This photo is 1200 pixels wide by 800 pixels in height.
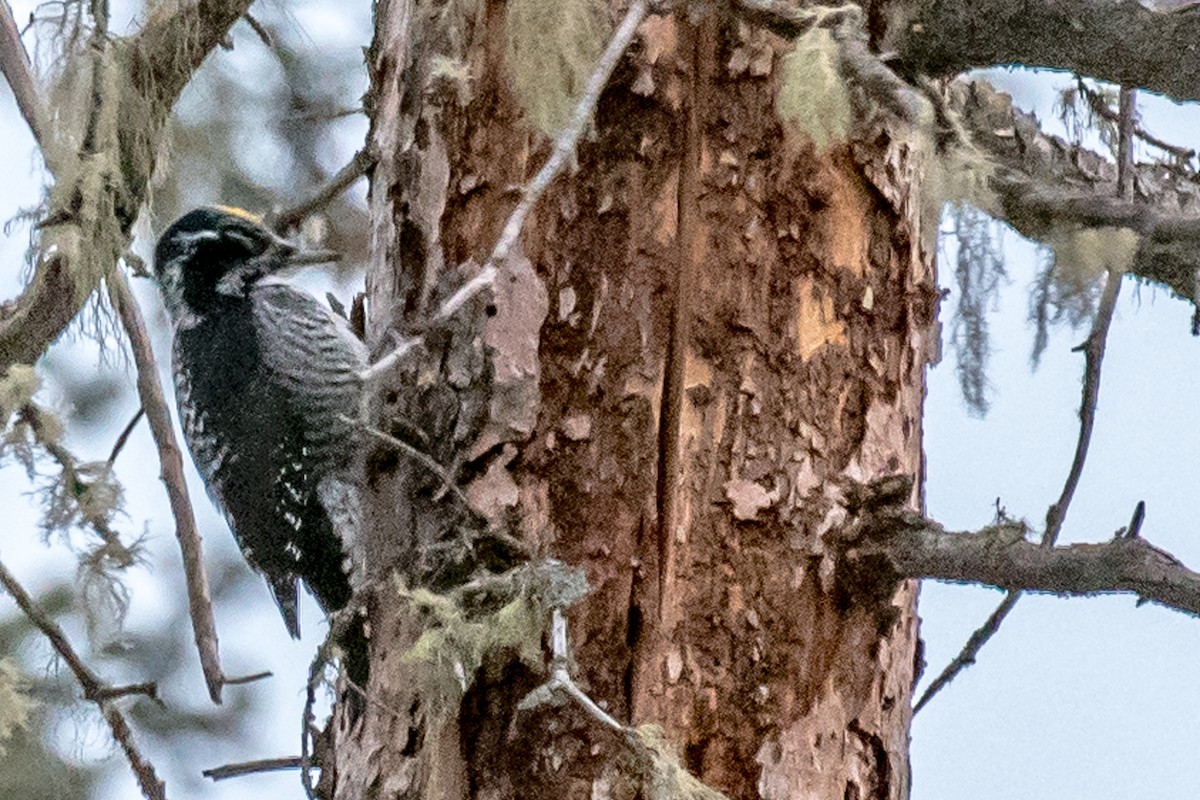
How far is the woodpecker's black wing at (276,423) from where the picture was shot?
327cm

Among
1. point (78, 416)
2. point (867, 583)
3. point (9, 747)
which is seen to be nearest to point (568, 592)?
point (867, 583)

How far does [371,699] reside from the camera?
2.22 metres

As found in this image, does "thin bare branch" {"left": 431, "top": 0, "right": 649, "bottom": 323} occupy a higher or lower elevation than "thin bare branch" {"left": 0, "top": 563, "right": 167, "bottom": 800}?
higher

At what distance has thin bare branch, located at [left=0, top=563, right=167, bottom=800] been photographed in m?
2.41

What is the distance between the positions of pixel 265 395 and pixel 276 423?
0.09 m

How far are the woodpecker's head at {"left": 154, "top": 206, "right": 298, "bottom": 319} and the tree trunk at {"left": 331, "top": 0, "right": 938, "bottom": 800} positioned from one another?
4.41ft

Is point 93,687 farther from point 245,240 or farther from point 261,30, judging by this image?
point 245,240

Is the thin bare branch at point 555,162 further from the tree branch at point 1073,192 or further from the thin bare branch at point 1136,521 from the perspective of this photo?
the thin bare branch at point 1136,521

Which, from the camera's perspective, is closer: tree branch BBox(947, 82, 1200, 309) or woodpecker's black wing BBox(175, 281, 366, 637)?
tree branch BBox(947, 82, 1200, 309)

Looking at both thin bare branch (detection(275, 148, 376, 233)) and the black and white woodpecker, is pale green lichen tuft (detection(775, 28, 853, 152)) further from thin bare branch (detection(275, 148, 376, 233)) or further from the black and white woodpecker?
the black and white woodpecker

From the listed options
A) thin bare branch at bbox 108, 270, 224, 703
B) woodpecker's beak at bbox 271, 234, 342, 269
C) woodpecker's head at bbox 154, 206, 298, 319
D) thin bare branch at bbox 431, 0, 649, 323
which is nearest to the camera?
thin bare branch at bbox 431, 0, 649, 323

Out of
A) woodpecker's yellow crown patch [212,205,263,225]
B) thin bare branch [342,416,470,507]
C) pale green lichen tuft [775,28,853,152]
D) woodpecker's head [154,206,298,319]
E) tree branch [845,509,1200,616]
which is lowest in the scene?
tree branch [845,509,1200,616]

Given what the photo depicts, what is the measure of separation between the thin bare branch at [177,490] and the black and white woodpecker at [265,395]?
0.40 metres

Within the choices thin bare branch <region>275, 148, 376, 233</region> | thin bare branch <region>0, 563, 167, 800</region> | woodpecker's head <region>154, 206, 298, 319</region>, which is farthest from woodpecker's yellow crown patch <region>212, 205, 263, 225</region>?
thin bare branch <region>0, 563, 167, 800</region>
